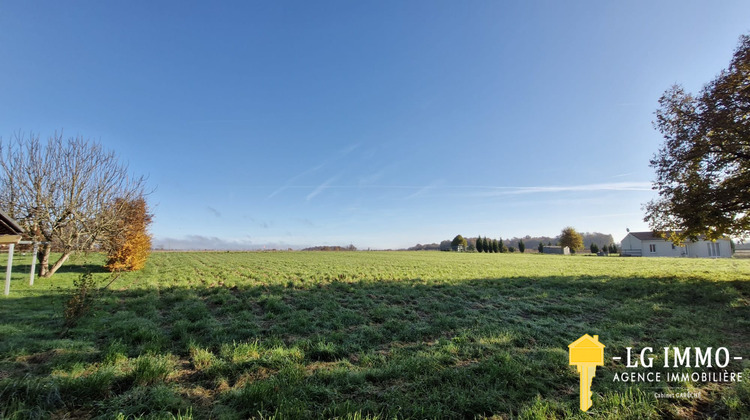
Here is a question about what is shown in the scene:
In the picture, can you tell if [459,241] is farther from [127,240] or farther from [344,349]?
[344,349]

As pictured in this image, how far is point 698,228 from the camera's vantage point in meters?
12.8

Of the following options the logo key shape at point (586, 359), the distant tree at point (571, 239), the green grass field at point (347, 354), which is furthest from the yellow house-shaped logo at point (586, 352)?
the distant tree at point (571, 239)

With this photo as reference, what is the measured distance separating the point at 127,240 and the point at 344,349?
20454mm

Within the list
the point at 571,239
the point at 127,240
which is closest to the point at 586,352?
the point at 127,240

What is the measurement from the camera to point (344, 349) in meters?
5.07

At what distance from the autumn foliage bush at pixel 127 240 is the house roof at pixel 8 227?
25.7 feet

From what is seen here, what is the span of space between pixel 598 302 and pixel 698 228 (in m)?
8.45

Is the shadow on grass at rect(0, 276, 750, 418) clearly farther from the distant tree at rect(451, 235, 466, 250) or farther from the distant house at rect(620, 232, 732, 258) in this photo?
the distant tree at rect(451, 235, 466, 250)

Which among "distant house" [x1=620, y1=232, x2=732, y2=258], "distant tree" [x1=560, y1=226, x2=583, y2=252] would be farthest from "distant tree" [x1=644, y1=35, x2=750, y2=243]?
"distant tree" [x1=560, y1=226, x2=583, y2=252]

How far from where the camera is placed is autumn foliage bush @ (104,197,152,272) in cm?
1747

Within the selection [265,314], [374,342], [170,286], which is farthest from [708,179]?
[170,286]

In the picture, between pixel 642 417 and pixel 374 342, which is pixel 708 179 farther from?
pixel 374 342

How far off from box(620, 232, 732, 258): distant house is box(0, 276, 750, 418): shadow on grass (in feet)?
191

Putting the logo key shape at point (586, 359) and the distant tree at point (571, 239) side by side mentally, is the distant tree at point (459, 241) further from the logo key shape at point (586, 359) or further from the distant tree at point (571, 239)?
the logo key shape at point (586, 359)
